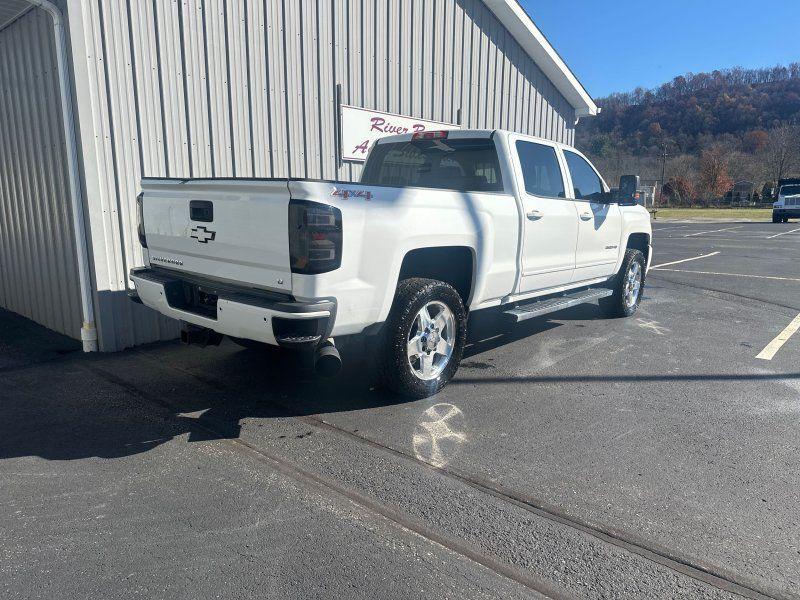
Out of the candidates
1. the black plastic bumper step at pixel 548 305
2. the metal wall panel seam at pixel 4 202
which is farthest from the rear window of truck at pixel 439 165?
the metal wall panel seam at pixel 4 202

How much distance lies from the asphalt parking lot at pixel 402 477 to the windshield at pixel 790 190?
112 ft

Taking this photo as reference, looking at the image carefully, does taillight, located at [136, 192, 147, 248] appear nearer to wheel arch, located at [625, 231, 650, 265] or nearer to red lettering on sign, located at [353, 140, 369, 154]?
red lettering on sign, located at [353, 140, 369, 154]

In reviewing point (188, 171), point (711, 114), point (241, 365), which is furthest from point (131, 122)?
point (711, 114)

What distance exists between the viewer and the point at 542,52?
11.0 metres

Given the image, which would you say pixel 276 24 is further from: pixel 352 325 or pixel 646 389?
pixel 646 389

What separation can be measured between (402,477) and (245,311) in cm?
138

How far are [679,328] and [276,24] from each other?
5.88m

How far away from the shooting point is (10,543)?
2.75 m

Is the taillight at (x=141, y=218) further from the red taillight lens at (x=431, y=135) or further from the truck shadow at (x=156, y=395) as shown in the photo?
the red taillight lens at (x=431, y=135)

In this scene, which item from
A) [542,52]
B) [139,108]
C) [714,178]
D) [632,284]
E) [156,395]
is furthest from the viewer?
[714,178]

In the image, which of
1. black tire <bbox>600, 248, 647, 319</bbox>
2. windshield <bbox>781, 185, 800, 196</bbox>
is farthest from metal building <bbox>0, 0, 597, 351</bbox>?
windshield <bbox>781, 185, 800, 196</bbox>

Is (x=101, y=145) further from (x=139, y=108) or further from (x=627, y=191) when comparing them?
(x=627, y=191)

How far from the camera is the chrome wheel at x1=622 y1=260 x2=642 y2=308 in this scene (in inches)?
294

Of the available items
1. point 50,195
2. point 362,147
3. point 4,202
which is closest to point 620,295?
point 362,147
